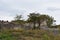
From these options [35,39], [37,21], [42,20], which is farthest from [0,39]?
[42,20]

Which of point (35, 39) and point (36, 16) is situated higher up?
point (36, 16)

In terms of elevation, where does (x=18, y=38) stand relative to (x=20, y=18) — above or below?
below

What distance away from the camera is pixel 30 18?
30.0m

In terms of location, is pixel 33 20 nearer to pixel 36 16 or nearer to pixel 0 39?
pixel 36 16

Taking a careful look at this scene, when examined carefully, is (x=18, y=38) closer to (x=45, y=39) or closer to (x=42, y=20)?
(x=45, y=39)

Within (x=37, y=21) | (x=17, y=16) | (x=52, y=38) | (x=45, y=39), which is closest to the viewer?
(x=45, y=39)

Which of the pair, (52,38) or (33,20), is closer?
(52,38)

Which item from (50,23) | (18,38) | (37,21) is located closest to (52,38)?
(18,38)

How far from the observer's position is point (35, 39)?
10680 mm

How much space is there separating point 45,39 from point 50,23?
902 inches

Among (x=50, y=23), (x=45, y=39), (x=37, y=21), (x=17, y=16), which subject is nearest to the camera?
(x=45, y=39)

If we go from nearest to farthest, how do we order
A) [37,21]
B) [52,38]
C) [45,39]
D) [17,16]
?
[45,39] → [52,38] → [37,21] → [17,16]

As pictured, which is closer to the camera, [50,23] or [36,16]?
[36,16]

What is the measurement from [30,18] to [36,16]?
3.04ft
